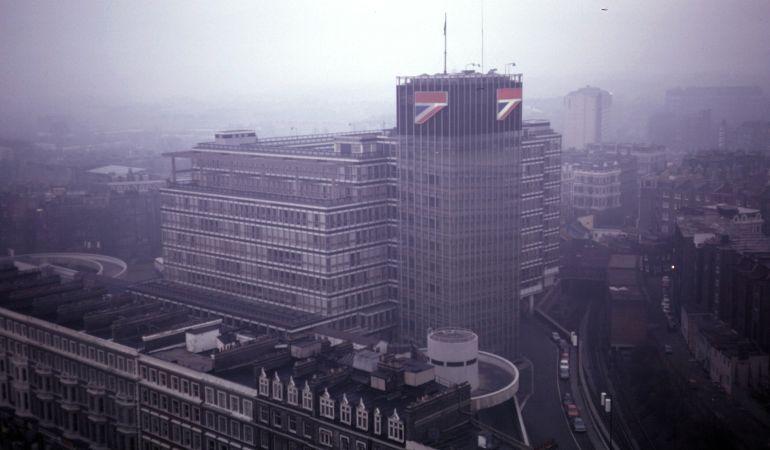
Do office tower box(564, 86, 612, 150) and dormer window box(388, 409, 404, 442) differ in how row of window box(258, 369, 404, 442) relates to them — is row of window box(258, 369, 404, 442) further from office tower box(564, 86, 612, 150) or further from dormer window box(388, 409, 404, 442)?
office tower box(564, 86, 612, 150)

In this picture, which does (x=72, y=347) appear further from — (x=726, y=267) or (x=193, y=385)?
(x=726, y=267)

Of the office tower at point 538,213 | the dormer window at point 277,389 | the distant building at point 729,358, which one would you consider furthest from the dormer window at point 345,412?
the office tower at point 538,213

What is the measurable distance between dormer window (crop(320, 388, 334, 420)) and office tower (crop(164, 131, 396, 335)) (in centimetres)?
1333

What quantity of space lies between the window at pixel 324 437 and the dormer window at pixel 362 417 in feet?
3.28

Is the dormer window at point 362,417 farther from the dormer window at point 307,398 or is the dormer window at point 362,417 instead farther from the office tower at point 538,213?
the office tower at point 538,213

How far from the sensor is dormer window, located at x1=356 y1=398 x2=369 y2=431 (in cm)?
2030

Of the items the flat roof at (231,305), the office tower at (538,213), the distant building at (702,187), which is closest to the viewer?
the flat roof at (231,305)

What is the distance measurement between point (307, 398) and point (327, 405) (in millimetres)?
767

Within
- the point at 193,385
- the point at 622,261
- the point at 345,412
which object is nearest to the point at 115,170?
the point at 622,261

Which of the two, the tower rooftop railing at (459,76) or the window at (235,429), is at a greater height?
the tower rooftop railing at (459,76)

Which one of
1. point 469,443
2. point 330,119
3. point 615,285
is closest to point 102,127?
point 330,119

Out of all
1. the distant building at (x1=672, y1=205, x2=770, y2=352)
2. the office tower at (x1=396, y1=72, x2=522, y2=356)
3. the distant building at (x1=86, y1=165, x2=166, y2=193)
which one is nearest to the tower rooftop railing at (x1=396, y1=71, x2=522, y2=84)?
the office tower at (x1=396, y1=72, x2=522, y2=356)

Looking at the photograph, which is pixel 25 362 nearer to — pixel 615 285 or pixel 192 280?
pixel 192 280

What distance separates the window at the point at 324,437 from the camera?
2106 centimetres
